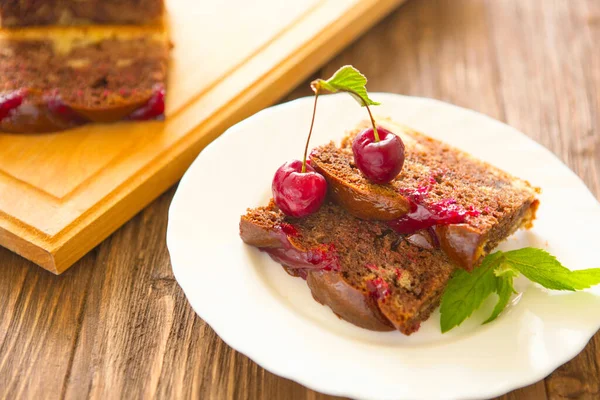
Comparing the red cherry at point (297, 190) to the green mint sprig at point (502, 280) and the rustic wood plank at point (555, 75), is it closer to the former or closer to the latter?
the green mint sprig at point (502, 280)

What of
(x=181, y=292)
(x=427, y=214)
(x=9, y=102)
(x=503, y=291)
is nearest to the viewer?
(x=503, y=291)

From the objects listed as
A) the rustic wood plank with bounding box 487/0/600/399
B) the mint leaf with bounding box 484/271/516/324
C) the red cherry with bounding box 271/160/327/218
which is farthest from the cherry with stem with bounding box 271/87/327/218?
the rustic wood plank with bounding box 487/0/600/399

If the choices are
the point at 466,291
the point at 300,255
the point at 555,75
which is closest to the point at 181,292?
the point at 300,255

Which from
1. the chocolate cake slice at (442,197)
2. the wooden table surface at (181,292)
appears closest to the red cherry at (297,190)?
the chocolate cake slice at (442,197)

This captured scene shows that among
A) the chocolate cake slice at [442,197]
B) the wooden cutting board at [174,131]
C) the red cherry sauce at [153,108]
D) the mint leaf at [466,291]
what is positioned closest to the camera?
the mint leaf at [466,291]

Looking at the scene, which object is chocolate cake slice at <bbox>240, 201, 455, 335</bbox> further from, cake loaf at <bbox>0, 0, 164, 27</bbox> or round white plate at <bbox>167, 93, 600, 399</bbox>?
cake loaf at <bbox>0, 0, 164, 27</bbox>

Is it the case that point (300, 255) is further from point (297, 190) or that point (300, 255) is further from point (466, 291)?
point (466, 291)
